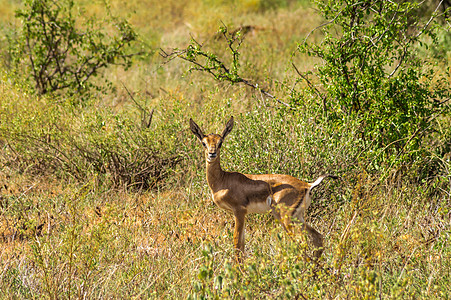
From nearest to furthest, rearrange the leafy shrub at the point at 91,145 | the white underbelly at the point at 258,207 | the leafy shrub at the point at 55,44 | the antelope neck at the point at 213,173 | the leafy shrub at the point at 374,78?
the white underbelly at the point at 258,207 < the antelope neck at the point at 213,173 < the leafy shrub at the point at 374,78 < the leafy shrub at the point at 91,145 < the leafy shrub at the point at 55,44

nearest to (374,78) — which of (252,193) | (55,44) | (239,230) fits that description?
(252,193)

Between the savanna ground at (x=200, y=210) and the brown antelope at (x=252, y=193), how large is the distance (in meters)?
0.25

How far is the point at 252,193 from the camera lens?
4.50 meters

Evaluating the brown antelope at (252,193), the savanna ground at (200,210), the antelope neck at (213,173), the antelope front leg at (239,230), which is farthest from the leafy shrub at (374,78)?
the antelope front leg at (239,230)

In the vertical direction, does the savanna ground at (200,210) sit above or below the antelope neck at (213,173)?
below

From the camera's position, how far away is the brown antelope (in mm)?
4375

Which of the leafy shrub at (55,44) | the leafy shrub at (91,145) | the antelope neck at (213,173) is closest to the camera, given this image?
the antelope neck at (213,173)

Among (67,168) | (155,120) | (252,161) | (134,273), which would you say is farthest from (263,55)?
(134,273)

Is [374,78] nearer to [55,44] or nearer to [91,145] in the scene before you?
[91,145]

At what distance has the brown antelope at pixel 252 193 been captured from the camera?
4.38 meters

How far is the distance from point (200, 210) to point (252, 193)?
1545 millimetres

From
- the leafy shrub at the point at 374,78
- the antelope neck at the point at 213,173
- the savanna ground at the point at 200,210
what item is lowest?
the savanna ground at the point at 200,210

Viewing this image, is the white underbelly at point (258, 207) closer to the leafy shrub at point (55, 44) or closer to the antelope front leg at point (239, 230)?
the antelope front leg at point (239, 230)

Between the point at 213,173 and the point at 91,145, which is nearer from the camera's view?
the point at 213,173
